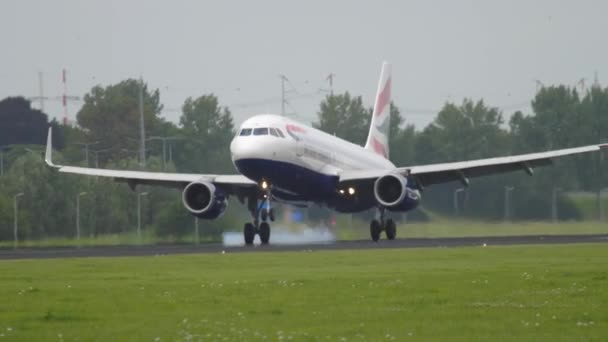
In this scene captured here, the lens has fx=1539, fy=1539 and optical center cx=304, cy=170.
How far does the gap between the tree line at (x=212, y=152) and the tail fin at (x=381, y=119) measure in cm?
358

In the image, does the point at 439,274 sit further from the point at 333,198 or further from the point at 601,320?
the point at 333,198

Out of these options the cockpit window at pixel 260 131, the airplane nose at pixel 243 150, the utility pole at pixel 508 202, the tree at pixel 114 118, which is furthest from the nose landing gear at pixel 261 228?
the tree at pixel 114 118

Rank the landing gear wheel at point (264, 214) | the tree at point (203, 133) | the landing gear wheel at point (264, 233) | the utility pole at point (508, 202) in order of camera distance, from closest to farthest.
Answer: the landing gear wheel at point (264, 214), the landing gear wheel at point (264, 233), the utility pole at point (508, 202), the tree at point (203, 133)

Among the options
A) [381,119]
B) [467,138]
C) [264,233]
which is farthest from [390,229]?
[467,138]

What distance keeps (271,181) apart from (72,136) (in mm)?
65174

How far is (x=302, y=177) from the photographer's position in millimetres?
53750

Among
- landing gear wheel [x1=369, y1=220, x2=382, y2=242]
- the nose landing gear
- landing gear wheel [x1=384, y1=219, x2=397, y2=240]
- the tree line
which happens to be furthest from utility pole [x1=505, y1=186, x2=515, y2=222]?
the nose landing gear

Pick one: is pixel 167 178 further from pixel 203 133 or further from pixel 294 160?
pixel 203 133

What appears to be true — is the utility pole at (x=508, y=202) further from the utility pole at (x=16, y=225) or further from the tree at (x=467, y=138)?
the utility pole at (x=16, y=225)

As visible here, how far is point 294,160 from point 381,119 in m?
14.6

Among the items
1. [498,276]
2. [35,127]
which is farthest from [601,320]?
[35,127]

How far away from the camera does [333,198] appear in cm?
5638

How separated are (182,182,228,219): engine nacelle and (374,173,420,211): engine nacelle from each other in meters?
5.50

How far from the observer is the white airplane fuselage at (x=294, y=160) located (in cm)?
5209
